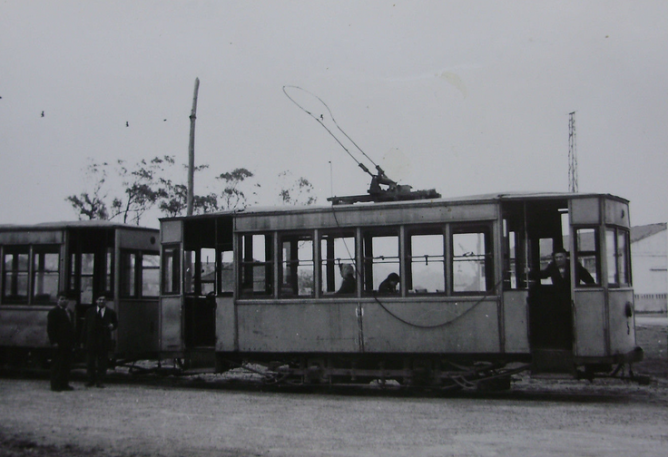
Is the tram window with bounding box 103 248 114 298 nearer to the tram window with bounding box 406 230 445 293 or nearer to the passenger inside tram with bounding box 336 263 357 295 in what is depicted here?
the passenger inside tram with bounding box 336 263 357 295

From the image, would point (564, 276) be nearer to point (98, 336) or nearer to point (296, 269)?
point (296, 269)

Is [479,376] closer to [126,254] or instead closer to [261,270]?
[261,270]

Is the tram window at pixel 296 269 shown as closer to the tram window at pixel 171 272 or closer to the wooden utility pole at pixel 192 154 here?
the tram window at pixel 171 272

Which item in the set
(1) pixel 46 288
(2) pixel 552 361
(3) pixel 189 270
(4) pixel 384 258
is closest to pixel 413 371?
(4) pixel 384 258

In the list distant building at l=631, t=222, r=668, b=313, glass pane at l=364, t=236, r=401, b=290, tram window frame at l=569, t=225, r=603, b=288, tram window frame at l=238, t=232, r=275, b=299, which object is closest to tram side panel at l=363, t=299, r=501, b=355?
glass pane at l=364, t=236, r=401, b=290

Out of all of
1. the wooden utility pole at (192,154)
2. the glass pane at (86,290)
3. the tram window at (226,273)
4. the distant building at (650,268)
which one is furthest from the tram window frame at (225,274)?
the distant building at (650,268)

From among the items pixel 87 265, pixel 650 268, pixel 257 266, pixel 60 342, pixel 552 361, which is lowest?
pixel 552 361

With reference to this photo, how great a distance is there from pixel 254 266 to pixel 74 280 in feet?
13.4

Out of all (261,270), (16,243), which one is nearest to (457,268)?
(261,270)

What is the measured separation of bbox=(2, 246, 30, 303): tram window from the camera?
1535cm

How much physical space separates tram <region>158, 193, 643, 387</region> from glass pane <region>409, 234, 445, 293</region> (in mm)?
17

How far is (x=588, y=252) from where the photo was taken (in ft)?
37.3

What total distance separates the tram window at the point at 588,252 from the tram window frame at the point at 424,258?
6.36ft

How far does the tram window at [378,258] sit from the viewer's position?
1230cm
